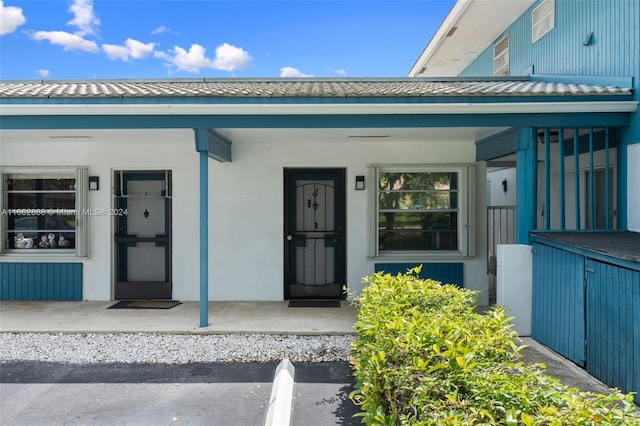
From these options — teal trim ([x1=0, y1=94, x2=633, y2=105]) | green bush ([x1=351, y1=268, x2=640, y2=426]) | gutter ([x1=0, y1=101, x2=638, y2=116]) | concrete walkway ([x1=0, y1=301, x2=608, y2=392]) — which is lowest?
concrete walkway ([x1=0, y1=301, x2=608, y2=392])

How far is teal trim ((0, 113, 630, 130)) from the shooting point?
534 centimetres

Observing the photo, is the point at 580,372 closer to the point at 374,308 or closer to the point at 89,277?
the point at 374,308

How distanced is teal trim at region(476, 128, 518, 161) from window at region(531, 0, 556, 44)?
2.88m

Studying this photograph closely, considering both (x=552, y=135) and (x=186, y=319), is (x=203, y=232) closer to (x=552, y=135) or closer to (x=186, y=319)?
(x=186, y=319)

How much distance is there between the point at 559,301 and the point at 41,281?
7.43 m

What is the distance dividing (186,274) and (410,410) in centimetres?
566

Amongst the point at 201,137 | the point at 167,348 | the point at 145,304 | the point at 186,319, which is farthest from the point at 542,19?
the point at 145,304

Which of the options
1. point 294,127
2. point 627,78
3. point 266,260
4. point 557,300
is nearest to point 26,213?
point 266,260

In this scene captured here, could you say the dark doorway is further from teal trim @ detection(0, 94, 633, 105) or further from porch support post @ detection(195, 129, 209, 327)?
teal trim @ detection(0, 94, 633, 105)

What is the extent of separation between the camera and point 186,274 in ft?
23.1

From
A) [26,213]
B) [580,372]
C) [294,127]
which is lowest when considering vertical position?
[580,372]

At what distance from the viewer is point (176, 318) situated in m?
5.94

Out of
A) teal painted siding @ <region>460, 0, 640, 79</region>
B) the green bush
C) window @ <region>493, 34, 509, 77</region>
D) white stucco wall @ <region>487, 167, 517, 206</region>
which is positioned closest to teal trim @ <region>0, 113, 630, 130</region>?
teal painted siding @ <region>460, 0, 640, 79</region>

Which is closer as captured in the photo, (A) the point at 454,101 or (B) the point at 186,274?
(A) the point at 454,101
